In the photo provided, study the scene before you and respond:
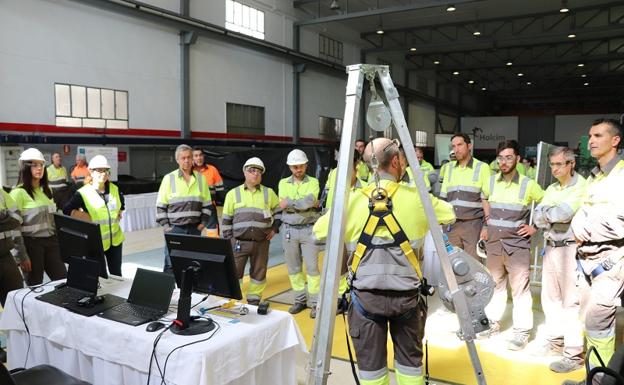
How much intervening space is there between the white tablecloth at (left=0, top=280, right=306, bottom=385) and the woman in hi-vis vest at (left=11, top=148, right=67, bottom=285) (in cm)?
141

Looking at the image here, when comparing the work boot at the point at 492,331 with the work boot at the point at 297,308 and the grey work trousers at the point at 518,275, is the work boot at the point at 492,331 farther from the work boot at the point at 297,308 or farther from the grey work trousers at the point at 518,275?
the work boot at the point at 297,308

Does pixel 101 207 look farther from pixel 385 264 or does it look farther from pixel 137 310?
pixel 385 264

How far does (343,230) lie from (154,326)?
3.92 feet

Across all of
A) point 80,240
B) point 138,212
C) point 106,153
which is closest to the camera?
point 80,240

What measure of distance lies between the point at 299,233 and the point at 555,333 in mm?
2549

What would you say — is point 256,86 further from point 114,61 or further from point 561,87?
point 561,87

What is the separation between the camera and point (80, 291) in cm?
320

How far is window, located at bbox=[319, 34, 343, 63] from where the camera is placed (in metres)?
17.8

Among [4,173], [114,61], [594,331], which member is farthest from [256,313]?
[114,61]

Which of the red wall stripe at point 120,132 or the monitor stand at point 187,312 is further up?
the red wall stripe at point 120,132

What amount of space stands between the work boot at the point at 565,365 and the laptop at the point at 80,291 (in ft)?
10.3

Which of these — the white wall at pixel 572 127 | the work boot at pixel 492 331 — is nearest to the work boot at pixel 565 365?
the work boot at pixel 492 331

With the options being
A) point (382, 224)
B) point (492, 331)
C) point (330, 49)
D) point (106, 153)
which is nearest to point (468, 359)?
point (492, 331)

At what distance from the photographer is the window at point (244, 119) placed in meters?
14.1
